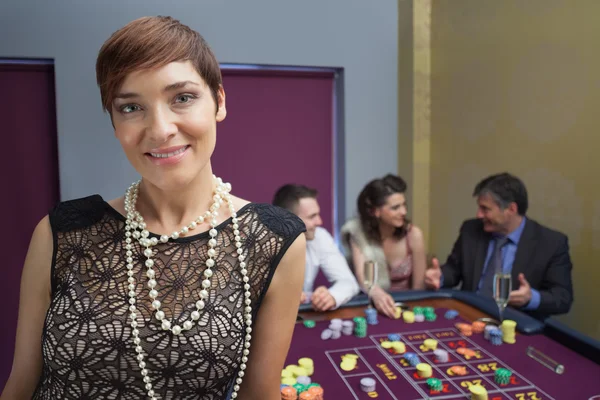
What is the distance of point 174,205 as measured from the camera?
1.08 metres

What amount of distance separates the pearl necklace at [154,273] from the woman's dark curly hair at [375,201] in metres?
2.26

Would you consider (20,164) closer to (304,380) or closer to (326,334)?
(326,334)

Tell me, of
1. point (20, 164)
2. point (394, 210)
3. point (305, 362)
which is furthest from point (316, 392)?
point (20, 164)

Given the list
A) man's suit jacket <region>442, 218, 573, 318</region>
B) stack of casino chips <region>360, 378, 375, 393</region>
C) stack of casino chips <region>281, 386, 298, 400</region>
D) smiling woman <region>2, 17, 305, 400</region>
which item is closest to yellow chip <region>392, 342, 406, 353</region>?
stack of casino chips <region>360, 378, 375, 393</region>

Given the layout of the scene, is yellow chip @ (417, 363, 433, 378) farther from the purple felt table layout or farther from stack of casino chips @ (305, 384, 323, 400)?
stack of casino chips @ (305, 384, 323, 400)

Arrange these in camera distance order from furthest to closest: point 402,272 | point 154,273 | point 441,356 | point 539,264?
1. point 402,272
2. point 539,264
3. point 441,356
4. point 154,273

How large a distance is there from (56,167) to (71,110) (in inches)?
19.3

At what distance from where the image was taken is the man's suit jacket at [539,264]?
2.58m

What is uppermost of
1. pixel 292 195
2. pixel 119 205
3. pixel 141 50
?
pixel 141 50

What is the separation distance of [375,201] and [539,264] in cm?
107

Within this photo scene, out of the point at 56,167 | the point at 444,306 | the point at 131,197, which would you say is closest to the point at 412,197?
the point at 444,306

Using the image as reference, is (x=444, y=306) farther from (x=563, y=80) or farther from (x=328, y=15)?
(x=328, y=15)

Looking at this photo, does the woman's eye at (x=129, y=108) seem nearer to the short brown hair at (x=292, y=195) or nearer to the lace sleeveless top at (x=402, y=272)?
the short brown hair at (x=292, y=195)

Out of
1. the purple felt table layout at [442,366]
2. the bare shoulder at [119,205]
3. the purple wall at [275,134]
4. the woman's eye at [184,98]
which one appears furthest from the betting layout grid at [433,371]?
the purple wall at [275,134]
